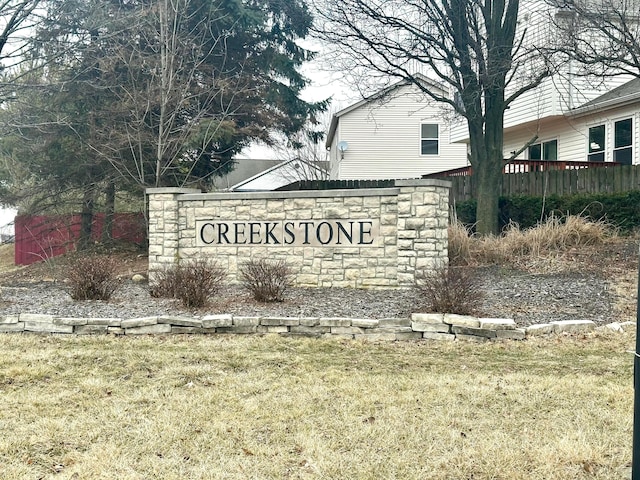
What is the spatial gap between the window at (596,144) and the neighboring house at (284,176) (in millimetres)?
13518

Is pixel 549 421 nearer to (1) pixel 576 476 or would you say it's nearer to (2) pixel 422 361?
(1) pixel 576 476

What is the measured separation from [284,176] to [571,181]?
1935cm

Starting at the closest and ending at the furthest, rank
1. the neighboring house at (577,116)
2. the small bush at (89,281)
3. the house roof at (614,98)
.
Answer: the small bush at (89,281), the house roof at (614,98), the neighboring house at (577,116)

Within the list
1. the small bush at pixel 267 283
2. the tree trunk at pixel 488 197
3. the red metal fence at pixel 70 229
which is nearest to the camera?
the small bush at pixel 267 283

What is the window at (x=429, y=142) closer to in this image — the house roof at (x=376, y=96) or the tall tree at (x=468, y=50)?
the house roof at (x=376, y=96)

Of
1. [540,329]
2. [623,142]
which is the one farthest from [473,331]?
[623,142]

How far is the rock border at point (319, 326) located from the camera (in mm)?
6906

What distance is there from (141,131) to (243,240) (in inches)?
208

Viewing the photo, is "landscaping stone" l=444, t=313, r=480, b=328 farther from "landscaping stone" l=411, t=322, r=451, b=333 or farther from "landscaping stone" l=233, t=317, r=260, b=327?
"landscaping stone" l=233, t=317, r=260, b=327

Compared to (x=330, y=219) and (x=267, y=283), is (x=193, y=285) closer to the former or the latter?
(x=267, y=283)

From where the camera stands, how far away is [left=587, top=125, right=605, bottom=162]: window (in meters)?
18.7

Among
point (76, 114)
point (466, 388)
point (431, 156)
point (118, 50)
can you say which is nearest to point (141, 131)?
point (118, 50)

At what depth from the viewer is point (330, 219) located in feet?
34.0

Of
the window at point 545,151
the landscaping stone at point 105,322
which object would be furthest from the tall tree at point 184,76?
the window at point 545,151
